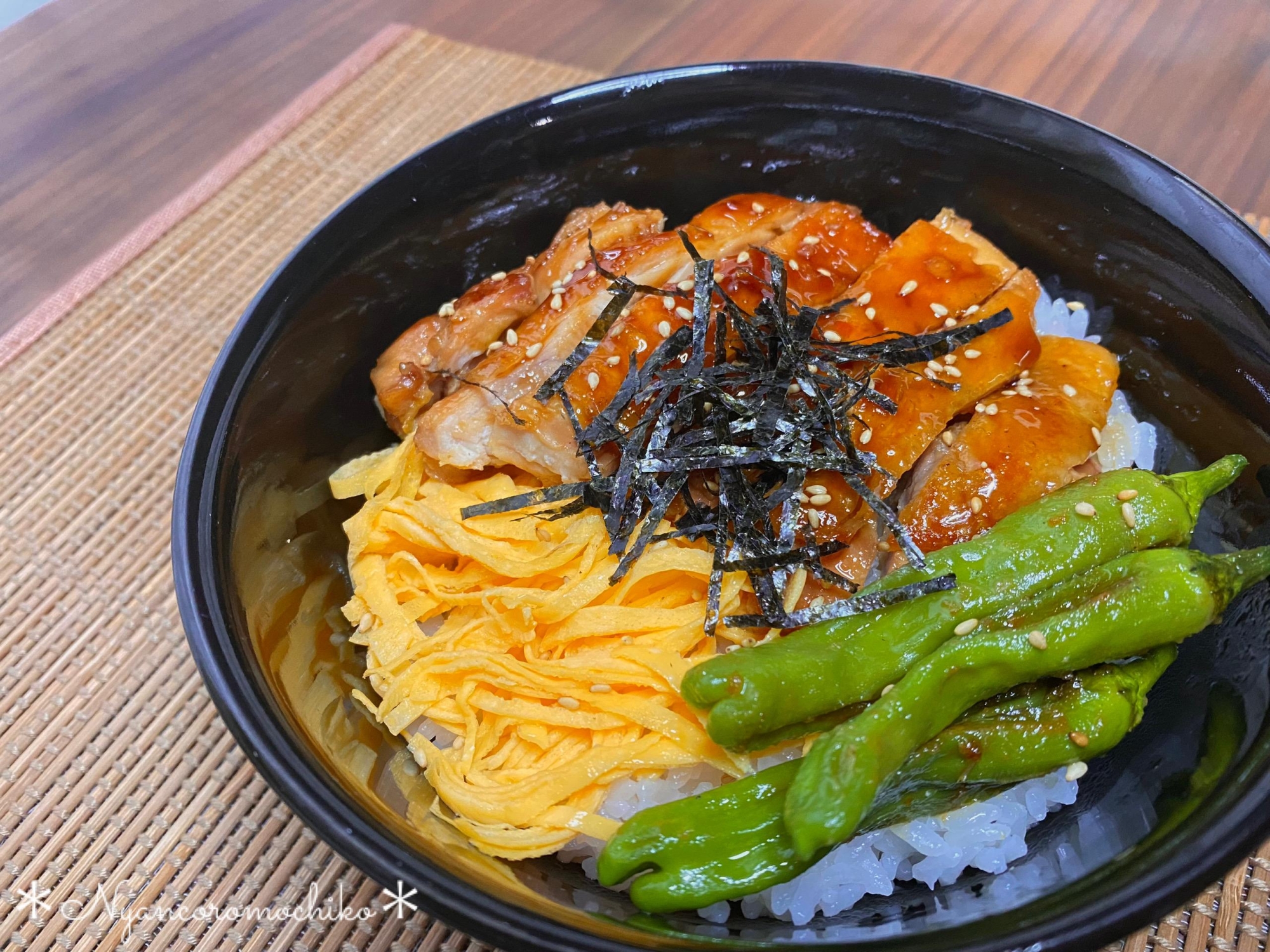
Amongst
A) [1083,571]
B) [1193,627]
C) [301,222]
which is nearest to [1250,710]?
[1193,627]

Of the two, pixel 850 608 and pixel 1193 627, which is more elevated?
pixel 850 608

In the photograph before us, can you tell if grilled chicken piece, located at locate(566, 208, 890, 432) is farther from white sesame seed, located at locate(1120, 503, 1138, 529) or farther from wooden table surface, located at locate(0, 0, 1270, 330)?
wooden table surface, located at locate(0, 0, 1270, 330)

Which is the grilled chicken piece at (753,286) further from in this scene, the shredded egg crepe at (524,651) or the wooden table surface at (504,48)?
the wooden table surface at (504,48)

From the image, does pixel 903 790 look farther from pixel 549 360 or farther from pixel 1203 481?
pixel 549 360

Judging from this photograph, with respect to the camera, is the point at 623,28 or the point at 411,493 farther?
the point at 623,28

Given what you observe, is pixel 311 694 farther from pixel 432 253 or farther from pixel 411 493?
pixel 432 253


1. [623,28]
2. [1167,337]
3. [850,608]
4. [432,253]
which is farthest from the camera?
[623,28]

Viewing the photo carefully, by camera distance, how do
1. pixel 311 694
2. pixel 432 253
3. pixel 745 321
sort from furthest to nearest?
pixel 432 253 → pixel 745 321 → pixel 311 694
